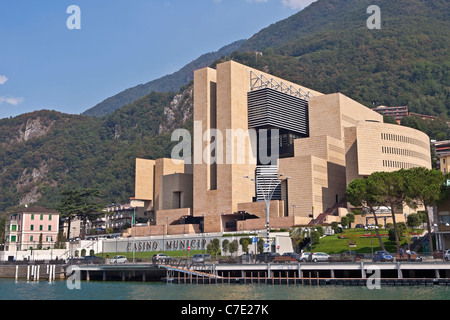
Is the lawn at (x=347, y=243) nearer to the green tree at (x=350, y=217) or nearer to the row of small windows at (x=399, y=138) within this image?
the green tree at (x=350, y=217)

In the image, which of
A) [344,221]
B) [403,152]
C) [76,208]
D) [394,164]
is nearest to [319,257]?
[344,221]

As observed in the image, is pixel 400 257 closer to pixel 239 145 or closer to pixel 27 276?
pixel 27 276

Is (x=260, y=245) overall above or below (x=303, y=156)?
below

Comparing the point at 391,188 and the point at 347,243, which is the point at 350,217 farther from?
the point at 391,188

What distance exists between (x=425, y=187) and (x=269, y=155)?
60.6m

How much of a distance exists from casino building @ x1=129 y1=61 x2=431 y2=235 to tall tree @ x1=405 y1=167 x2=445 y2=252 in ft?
116

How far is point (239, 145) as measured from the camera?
129 meters

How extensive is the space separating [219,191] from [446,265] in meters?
71.8

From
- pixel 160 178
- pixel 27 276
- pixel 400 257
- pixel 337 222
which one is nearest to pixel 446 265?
pixel 400 257

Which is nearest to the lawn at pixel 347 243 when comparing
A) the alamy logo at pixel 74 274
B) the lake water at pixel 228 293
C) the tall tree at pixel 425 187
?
the tall tree at pixel 425 187

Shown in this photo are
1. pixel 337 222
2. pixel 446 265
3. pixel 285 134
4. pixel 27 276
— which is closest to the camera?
pixel 446 265

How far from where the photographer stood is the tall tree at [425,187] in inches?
3046

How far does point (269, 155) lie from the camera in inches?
5369

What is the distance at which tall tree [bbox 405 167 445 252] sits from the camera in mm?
77375
